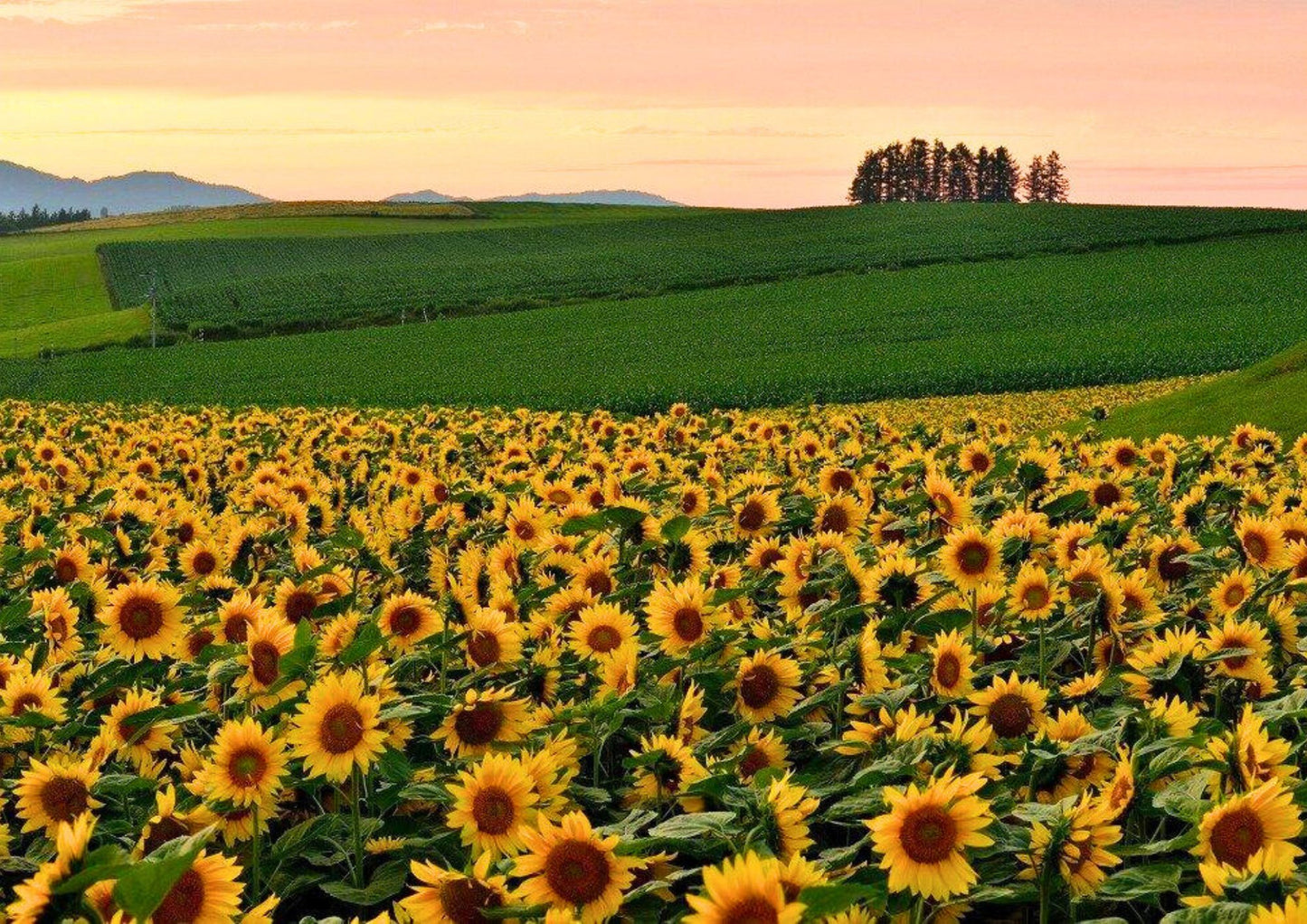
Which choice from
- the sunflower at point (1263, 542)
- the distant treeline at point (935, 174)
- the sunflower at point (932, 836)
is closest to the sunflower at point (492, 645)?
the sunflower at point (932, 836)

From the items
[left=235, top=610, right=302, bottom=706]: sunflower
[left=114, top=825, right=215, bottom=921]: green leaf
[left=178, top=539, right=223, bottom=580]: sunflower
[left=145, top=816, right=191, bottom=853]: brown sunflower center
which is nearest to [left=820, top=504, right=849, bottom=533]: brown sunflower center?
[left=235, top=610, right=302, bottom=706]: sunflower

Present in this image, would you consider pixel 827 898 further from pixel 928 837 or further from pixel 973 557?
pixel 973 557

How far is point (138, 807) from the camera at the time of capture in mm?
3090

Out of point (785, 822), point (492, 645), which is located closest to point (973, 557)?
point (492, 645)

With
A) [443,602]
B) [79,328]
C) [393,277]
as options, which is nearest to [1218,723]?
[443,602]

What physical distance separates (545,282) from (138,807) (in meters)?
77.0

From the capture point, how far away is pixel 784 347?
4822 cm

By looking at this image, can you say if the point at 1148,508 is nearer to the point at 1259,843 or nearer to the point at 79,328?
the point at 1259,843

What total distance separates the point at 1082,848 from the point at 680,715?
115cm

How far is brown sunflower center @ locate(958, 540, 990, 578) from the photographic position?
4.30 meters

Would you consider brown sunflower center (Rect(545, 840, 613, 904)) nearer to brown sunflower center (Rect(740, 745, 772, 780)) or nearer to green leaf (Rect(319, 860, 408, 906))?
green leaf (Rect(319, 860, 408, 906))

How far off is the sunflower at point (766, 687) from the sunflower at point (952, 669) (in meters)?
0.36

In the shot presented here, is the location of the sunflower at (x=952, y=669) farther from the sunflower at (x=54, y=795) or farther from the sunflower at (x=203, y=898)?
the sunflower at (x=54, y=795)

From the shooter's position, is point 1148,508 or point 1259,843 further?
point 1148,508
